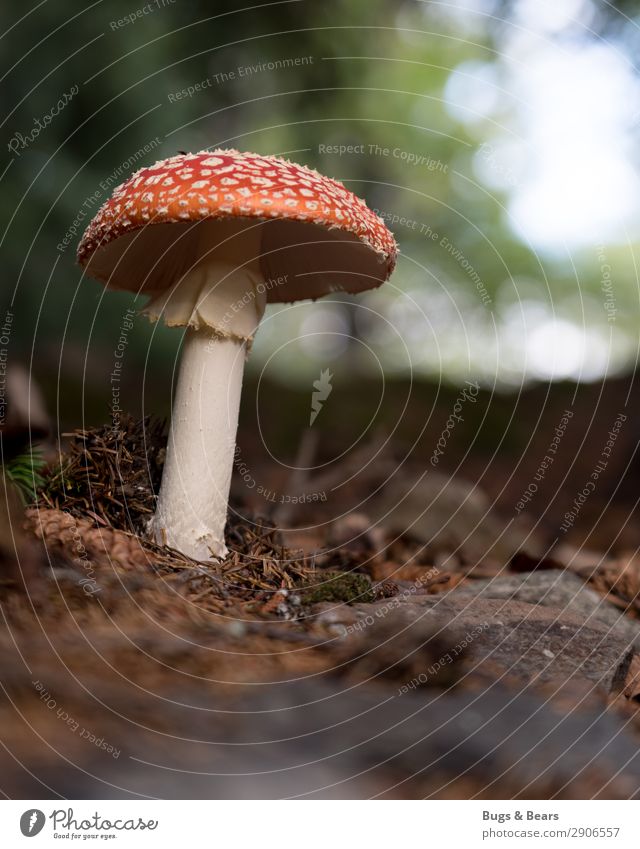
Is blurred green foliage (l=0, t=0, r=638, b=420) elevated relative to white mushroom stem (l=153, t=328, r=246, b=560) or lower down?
elevated

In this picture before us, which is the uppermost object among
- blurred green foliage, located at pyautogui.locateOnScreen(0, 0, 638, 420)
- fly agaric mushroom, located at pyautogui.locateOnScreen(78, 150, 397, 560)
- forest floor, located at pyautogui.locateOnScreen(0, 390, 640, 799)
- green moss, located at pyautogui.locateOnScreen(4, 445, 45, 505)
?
blurred green foliage, located at pyautogui.locateOnScreen(0, 0, 638, 420)

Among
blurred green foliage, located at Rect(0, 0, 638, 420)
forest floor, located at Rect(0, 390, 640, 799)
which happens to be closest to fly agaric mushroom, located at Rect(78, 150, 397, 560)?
forest floor, located at Rect(0, 390, 640, 799)

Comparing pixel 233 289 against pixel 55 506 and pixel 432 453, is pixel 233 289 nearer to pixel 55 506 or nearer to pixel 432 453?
pixel 55 506

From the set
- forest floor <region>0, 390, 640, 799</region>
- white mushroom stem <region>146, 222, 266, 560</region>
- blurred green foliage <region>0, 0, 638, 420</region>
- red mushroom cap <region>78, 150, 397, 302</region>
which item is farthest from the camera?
blurred green foliage <region>0, 0, 638, 420</region>

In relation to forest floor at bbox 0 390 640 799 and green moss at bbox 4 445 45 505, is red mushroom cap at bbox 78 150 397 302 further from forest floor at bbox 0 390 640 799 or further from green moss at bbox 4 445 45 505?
forest floor at bbox 0 390 640 799

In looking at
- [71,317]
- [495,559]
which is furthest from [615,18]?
[71,317]

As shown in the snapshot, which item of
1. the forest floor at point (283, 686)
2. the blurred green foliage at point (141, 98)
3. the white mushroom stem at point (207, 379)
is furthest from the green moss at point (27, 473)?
the blurred green foliage at point (141, 98)
